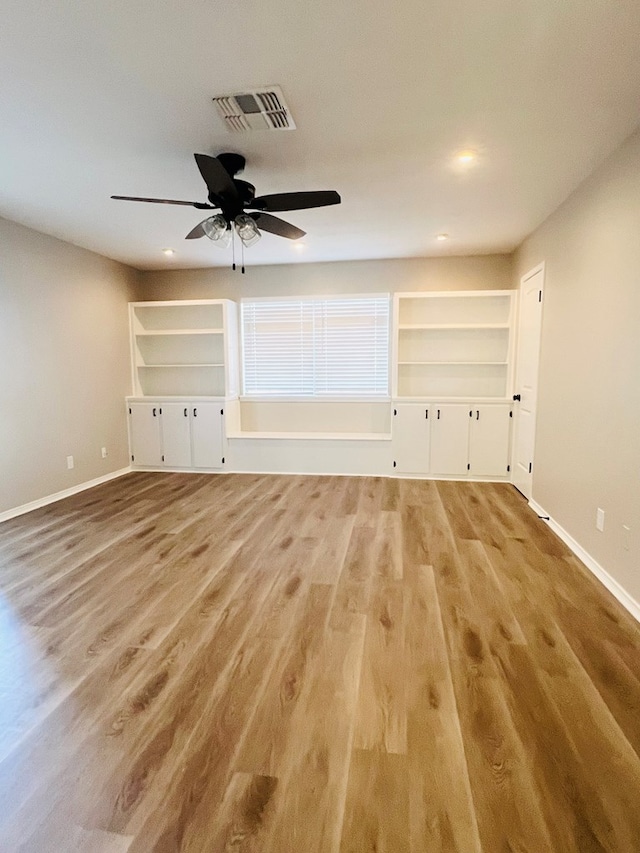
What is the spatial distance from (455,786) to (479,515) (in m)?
2.73

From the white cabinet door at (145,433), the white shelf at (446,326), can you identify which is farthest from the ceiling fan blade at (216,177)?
the white cabinet door at (145,433)

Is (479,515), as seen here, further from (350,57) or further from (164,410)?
(164,410)

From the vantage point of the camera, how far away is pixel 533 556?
9.94ft

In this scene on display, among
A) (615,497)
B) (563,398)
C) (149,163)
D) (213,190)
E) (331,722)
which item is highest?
(149,163)

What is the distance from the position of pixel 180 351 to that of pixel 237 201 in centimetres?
362

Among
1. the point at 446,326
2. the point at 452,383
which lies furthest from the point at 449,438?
the point at 446,326

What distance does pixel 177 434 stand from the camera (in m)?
5.58

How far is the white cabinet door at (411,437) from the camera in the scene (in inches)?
201

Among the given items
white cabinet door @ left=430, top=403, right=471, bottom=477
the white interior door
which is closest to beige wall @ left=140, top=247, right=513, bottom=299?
the white interior door

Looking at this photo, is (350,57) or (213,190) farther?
(213,190)

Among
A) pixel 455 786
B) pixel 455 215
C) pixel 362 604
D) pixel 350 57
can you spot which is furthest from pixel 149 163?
pixel 455 786

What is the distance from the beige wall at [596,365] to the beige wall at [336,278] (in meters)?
1.38

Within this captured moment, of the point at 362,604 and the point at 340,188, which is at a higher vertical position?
the point at 340,188

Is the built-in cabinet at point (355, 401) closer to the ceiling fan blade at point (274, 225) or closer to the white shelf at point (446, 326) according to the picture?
the white shelf at point (446, 326)
